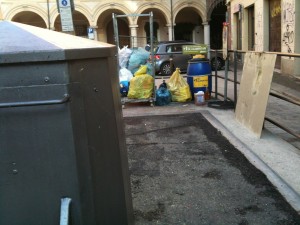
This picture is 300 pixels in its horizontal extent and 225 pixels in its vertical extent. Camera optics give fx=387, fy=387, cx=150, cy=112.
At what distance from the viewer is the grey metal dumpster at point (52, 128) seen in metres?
1.67

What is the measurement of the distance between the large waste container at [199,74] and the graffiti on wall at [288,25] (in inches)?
238

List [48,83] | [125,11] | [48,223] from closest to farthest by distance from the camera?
[48,83], [48,223], [125,11]

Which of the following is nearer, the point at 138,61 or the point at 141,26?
the point at 138,61

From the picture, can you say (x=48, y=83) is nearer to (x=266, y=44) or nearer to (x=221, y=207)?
(x=221, y=207)

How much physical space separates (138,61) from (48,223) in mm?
8266

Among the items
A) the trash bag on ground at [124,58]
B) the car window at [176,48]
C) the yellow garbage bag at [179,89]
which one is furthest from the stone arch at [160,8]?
the yellow garbage bag at [179,89]

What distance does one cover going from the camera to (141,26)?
3166 cm

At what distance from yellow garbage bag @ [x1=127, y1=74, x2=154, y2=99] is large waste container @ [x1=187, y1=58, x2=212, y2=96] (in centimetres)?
91

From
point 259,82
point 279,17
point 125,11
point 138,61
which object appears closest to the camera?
point 259,82

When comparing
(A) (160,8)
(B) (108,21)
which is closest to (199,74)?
(A) (160,8)

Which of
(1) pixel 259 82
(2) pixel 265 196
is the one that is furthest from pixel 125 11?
(2) pixel 265 196

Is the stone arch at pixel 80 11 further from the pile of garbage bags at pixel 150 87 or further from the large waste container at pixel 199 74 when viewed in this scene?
the large waste container at pixel 199 74

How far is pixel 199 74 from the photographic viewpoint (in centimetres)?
847

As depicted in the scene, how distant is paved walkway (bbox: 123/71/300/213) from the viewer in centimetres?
385
